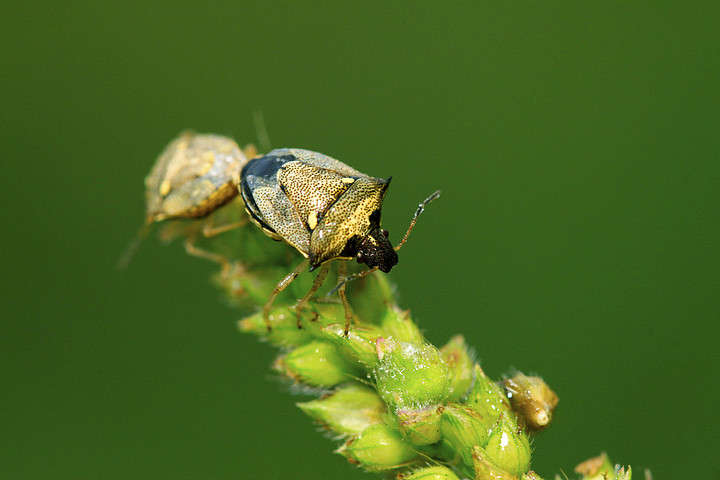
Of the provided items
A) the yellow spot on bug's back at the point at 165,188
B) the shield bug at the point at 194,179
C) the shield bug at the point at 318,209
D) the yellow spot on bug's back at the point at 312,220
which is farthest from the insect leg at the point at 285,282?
the yellow spot on bug's back at the point at 165,188

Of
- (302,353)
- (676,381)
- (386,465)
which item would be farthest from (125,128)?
(676,381)

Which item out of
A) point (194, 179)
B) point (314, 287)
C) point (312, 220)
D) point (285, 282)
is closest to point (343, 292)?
point (314, 287)

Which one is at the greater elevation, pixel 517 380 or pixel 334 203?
pixel 334 203

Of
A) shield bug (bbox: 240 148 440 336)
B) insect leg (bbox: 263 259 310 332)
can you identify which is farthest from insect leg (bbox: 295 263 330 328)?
insect leg (bbox: 263 259 310 332)

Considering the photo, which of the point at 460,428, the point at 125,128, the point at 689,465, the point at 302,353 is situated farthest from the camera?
the point at 125,128

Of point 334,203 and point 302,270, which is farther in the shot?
point 334,203

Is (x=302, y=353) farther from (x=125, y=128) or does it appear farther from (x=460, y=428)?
(x=125, y=128)

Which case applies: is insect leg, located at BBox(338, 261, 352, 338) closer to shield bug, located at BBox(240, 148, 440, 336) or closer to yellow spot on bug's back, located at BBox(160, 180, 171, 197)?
shield bug, located at BBox(240, 148, 440, 336)
